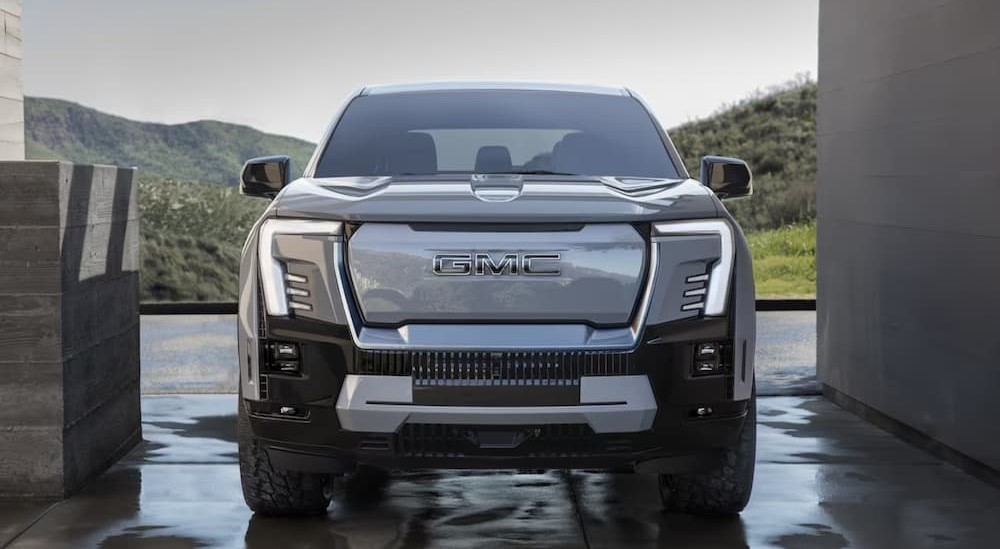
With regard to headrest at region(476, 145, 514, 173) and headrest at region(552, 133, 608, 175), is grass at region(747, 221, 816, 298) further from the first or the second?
headrest at region(476, 145, 514, 173)

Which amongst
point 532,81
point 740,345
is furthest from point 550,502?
point 532,81

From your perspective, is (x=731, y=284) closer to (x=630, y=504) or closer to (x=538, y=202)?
(x=538, y=202)

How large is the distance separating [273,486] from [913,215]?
377cm

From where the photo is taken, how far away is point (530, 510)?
5.47 metres

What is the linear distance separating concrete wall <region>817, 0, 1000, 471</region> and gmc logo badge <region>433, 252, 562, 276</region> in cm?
257

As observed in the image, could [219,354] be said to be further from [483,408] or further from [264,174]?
[483,408]

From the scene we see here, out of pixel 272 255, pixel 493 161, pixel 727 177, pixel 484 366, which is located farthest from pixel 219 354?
pixel 484 366

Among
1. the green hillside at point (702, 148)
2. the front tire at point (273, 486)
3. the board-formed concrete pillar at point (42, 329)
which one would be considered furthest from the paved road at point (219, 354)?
the green hillside at point (702, 148)

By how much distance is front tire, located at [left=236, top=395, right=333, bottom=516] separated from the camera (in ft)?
16.3

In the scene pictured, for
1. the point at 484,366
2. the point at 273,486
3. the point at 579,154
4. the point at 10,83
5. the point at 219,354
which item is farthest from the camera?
the point at 219,354

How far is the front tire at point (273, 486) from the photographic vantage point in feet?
16.3

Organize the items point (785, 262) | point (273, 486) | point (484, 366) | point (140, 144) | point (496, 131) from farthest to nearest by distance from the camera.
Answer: point (140, 144)
point (785, 262)
point (496, 131)
point (273, 486)
point (484, 366)

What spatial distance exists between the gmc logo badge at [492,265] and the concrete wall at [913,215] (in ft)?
8.44

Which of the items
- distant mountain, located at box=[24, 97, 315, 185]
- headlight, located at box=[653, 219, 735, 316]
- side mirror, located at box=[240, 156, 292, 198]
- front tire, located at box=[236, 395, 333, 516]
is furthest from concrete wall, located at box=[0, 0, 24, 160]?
distant mountain, located at box=[24, 97, 315, 185]
